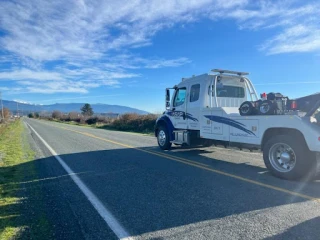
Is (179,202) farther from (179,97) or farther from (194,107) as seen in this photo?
(179,97)

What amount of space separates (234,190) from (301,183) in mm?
1593

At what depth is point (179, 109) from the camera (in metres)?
9.94

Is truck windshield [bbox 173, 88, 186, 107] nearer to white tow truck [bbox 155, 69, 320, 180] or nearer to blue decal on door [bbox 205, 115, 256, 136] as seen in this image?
white tow truck [bbox 155, 69, 320, 180]

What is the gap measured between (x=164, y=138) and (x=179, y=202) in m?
6.33

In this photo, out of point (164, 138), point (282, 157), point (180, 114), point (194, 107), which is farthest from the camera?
point (164, 138)

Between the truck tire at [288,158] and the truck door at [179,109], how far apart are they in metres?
3.99

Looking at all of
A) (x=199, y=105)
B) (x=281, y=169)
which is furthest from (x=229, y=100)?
(x=281, y=169)

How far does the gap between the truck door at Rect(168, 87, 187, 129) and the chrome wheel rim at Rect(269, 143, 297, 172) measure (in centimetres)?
400

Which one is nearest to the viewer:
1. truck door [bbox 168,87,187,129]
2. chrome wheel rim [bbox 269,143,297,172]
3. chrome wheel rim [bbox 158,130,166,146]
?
chrome wheel rim [bbox 269,143,297,172]

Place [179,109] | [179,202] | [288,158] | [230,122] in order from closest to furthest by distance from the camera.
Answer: [179,202], [288,158], [230,122], [179,109]

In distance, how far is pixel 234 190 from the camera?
498 centimetres

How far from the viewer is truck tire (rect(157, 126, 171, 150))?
10484 millimetres

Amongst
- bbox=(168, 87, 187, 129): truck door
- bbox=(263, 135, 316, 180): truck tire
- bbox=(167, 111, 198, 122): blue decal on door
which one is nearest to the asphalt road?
bbox=(263, 135, 316, 180): truck tire

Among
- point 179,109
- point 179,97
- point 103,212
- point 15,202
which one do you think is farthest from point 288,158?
point 15,202
